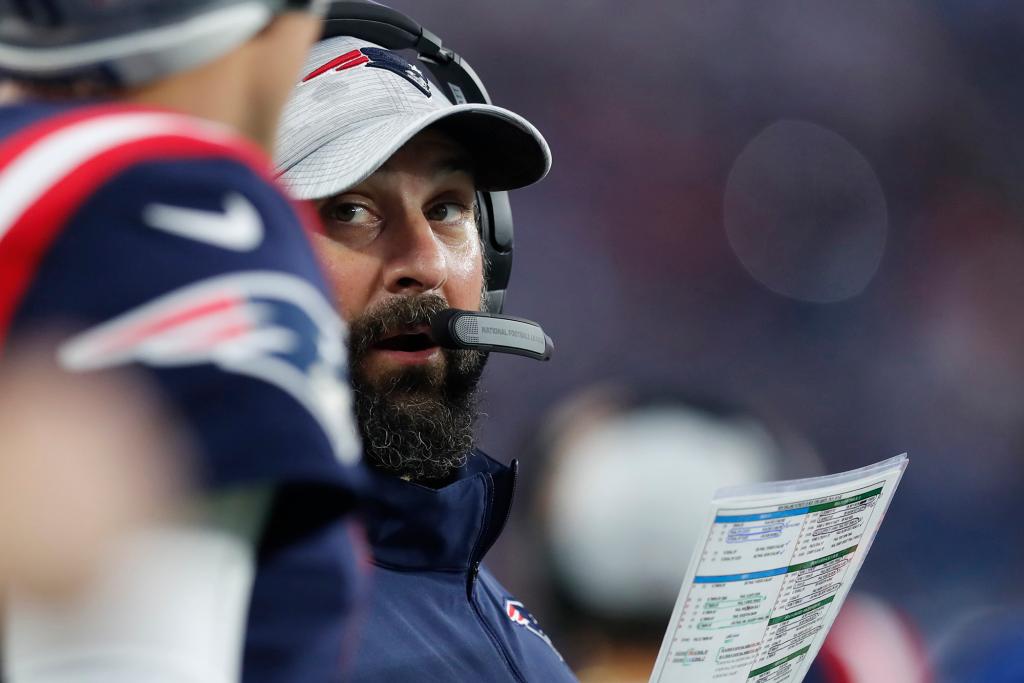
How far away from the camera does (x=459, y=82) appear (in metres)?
1.17

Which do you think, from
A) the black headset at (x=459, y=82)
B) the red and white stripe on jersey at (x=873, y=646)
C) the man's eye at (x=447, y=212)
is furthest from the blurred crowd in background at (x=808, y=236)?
the man's eye at (x=447, y=212)

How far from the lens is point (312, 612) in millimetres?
343

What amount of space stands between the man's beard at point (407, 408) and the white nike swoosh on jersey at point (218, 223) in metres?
0.63

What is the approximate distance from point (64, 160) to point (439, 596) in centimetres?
68

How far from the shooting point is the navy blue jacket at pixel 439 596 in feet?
2.71

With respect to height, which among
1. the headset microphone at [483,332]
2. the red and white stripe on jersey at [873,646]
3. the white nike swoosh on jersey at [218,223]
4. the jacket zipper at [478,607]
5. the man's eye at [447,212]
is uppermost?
the man's eye at [447,212]

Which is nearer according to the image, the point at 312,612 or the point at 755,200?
the point at 312,612

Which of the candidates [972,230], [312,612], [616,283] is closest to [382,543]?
[312,612]

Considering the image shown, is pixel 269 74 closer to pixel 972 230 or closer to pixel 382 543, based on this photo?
pixel 382 543

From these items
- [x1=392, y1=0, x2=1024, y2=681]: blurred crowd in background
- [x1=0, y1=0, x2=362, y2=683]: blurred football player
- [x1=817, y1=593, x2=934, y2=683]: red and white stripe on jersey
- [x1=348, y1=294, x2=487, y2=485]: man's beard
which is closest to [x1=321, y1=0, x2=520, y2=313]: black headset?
[x1=348, y1=294, x2=487, y2=485]: man's beard

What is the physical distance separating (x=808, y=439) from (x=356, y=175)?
3.01m

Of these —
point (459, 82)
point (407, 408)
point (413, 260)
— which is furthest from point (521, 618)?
point (459, 82)

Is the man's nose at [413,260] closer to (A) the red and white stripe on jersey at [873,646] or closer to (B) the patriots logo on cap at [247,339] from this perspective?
(B) the patriots logo on cap at [247,339]

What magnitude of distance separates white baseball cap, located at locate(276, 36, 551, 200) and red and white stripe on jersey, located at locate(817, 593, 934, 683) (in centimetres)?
152
